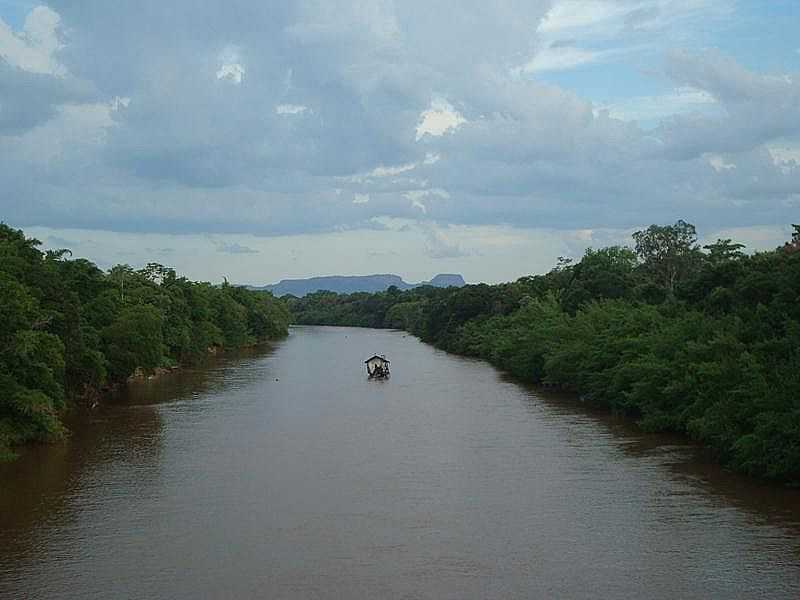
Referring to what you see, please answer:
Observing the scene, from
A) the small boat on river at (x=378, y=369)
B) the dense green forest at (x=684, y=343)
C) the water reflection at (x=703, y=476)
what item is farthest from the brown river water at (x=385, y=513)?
the small boat on river at (x=378, y=369)

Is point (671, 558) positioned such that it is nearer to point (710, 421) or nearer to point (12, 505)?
point (710, 421)

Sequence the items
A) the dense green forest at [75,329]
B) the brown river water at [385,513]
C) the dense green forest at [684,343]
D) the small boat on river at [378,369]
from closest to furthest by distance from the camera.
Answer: the brown river water at [385,513]
the dense green forest at [684,343]
the dense green forest at [75,329]
the small boat on river at [378,369]

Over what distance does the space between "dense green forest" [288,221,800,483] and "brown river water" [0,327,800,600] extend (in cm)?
120

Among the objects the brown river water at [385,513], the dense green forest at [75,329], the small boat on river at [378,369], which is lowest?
the brown river water at [385,513]

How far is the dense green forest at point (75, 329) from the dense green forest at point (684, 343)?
1940 cm

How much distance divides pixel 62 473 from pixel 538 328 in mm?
30977

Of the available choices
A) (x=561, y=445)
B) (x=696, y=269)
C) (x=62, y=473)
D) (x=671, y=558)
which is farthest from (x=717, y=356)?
(x=696, y=269)

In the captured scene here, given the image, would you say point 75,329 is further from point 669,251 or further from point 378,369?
point 669,251

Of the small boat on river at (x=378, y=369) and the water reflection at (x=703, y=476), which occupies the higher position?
the small boat on river at (x=378, y=369)

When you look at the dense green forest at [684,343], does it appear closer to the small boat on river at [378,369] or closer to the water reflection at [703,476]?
the water reflection at [703,476]

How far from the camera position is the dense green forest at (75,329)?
25.2m

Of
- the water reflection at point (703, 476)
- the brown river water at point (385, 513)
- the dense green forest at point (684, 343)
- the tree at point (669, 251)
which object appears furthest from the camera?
the tree at point (669, 251)

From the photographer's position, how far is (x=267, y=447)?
95.3 ft

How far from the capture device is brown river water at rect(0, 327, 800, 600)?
16219 millimetres
